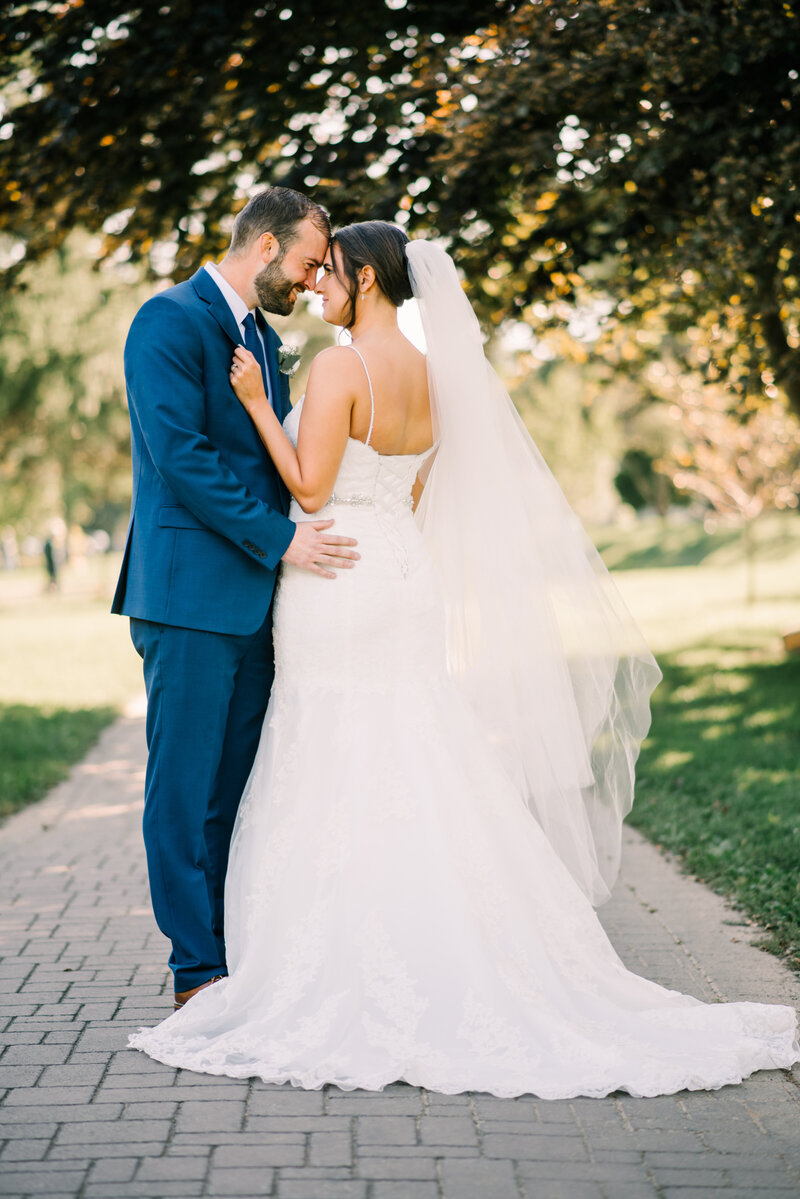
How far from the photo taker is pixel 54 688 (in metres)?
13.9

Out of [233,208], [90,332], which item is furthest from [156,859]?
[90,332]

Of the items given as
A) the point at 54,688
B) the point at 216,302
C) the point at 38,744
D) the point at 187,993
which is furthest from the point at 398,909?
the point at 54,688

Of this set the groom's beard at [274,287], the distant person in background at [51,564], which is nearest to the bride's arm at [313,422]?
the groom's beard at [274,287]

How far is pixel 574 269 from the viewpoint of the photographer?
357 inches

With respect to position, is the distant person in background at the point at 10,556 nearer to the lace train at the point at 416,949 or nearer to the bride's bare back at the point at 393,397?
the bride's bare back at the point at 393,397

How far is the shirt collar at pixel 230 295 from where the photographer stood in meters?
3.91

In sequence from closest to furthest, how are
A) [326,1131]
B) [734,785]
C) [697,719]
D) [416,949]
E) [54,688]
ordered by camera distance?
[326,1131]
[416,949]
[734,785]
[697,719]
[54,688]

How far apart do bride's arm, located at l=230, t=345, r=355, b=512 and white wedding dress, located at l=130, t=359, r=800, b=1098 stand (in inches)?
4.4

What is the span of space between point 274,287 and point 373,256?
36 cm

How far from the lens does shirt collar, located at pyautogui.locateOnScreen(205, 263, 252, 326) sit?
3910 mm

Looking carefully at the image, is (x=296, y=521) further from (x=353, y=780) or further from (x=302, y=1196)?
(x=302, y=1196)

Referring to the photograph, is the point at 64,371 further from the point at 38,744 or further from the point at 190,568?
the point at 190,568

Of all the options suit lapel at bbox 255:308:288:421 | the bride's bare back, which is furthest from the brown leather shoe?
suit lapel at bbox 255:308:288:421

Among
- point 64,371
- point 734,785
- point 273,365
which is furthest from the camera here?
point 64,371
